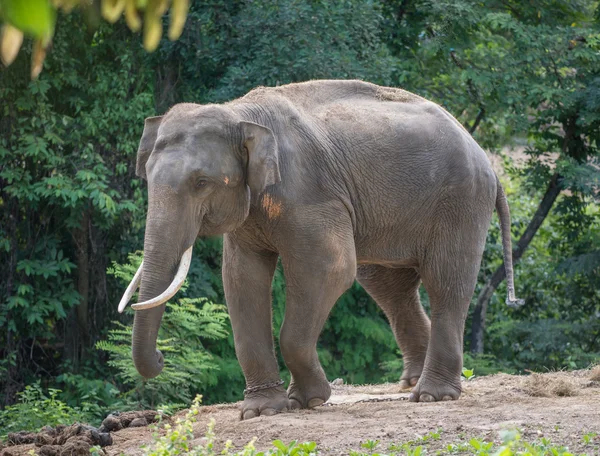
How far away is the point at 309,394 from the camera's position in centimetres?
712

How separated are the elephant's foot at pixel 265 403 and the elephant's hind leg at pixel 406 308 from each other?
1.76m

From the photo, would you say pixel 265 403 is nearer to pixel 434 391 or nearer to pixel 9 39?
pixel 434 391

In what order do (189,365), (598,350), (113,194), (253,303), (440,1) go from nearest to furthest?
(253,303) → (189,365) → (113,194) → (440,1) → (598,350)

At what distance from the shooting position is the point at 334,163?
721cm

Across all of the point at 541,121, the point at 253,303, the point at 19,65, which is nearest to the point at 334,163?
the point at 253,303

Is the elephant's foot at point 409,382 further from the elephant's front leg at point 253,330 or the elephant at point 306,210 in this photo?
the elephant's front leg at point 253,330

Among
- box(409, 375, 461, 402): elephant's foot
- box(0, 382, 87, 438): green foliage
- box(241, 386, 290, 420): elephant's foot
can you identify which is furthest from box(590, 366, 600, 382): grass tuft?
box(0, 382, 87, 438): green foliage

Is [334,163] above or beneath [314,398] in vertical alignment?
above

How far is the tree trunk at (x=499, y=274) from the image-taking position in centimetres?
→ 1450

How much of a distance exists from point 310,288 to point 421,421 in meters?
1.14

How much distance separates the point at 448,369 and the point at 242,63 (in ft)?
20.3

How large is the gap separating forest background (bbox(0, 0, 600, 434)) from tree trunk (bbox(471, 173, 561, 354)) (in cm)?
3

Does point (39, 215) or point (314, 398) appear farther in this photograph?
point (39, 215)

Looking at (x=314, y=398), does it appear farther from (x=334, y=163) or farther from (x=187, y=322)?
(x=187, y=322)
